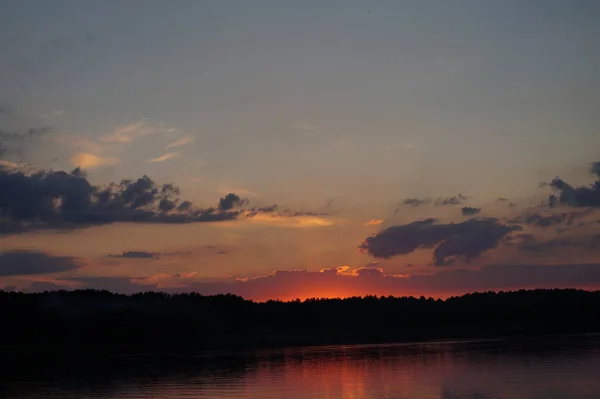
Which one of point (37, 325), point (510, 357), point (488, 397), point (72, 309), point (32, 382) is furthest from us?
point (72, 309)

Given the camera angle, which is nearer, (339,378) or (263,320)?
(339,378)

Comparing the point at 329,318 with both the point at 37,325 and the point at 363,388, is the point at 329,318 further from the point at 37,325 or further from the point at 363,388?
the point at 363,388

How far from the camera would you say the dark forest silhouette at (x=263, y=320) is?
133125mm

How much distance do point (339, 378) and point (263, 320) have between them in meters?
113

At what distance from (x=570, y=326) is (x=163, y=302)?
8370 centimetres

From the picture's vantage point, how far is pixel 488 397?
38.9 metres

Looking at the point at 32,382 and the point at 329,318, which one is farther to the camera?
the point at 329,318

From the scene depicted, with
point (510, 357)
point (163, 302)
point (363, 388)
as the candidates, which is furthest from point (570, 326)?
point (363, 388)

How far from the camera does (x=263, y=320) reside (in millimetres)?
165250

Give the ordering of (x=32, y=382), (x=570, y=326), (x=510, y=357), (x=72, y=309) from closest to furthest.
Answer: (x=32, y=382)
(x=510, y=357)
(x=72, y=309)
(x=570, y=326)

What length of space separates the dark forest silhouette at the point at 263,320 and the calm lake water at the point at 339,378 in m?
58.6

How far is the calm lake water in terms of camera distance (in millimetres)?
42656

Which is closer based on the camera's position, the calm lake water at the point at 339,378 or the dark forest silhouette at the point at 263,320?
the calm lake water at the point at 339,378

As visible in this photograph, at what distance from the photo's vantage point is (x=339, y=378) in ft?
174
